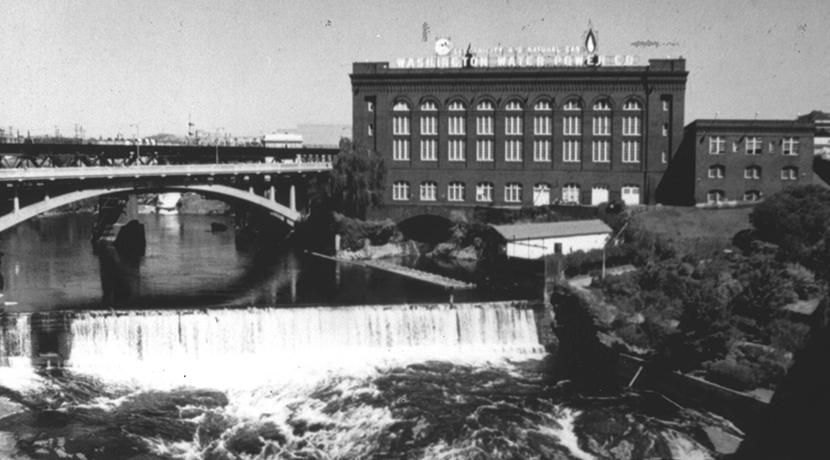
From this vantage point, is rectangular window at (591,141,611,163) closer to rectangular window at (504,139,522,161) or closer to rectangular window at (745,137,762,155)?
rectangular window at (504,139,522,161)

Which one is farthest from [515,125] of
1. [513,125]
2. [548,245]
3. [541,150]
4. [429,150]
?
[548,245]

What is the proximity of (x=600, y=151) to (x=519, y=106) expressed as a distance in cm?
839

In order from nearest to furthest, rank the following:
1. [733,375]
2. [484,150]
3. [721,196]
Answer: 1. [733,375]
2. [721,196]
3. [484,150]

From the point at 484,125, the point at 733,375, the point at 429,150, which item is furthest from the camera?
the point at 429,150

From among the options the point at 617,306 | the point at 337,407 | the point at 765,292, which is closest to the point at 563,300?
the point at 617,306

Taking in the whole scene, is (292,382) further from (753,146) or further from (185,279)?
(753,146)

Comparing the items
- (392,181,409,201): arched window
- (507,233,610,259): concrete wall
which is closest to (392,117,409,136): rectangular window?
(392,181,409,201): arched window

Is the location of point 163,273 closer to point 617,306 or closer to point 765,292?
point 617,306

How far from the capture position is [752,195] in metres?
65.2

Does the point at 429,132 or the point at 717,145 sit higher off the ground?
the point at 429,132

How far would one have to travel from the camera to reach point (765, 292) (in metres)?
39.5

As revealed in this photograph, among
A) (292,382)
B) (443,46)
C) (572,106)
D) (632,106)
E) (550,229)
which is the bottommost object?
(292,382)

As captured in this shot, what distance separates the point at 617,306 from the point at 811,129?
32.6m

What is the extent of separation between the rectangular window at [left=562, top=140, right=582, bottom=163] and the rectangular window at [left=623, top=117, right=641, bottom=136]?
14.6ft
